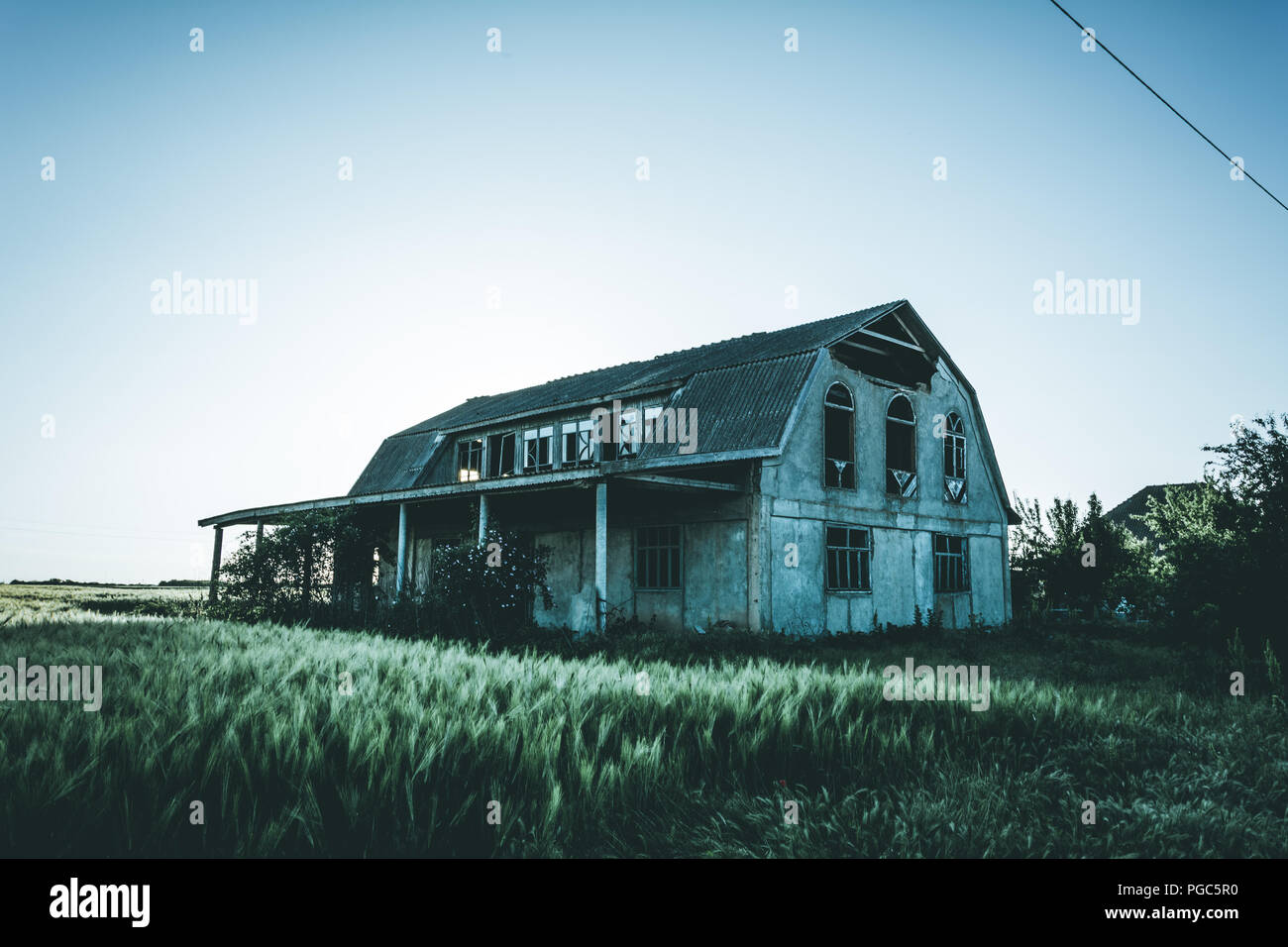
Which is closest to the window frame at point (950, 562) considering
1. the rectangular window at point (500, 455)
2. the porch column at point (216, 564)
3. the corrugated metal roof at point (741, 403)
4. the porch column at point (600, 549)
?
the corrugated metal roof at point (741, 403)

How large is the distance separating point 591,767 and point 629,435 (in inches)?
574

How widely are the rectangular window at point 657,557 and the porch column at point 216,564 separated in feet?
39.2

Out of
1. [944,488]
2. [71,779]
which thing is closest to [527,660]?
[71,779]

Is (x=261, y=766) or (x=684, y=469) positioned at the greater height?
(x=684, y=469)

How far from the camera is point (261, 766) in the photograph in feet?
14.4

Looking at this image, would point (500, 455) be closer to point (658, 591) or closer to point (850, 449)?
point (658, 591)

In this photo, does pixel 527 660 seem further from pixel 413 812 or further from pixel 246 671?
pixel 413 812

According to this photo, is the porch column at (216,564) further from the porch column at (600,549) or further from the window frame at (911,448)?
the window frame at (911,448)

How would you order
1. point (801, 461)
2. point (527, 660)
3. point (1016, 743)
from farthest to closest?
point (801, 461) → point (527, 660) → point (1016, 743)

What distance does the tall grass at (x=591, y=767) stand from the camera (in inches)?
161

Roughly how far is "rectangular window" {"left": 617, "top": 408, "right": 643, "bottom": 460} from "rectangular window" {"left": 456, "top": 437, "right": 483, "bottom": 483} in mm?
6080

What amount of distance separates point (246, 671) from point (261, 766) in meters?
3.04

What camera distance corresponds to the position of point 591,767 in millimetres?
5000

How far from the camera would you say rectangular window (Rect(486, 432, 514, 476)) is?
2292cm
